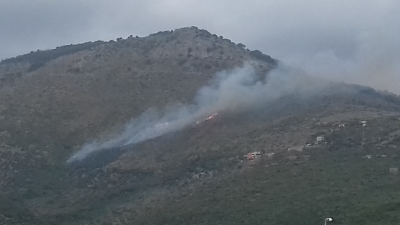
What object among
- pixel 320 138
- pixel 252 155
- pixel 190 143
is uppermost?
pixel 190 143

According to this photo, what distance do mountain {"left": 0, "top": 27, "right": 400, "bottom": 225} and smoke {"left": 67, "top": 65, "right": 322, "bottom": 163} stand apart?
398 mm

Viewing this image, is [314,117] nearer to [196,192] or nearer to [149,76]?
[196,192]

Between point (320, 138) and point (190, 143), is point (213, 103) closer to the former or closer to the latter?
point (190, 143)

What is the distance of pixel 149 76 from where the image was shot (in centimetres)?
11525

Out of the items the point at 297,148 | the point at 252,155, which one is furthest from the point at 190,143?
the point at 297,148

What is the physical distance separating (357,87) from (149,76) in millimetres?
43299

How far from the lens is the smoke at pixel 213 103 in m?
88.3

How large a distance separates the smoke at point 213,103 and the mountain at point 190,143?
15.7 inches

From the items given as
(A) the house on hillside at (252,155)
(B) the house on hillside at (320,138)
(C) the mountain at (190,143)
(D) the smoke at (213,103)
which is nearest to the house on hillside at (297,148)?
(C) the mountain at (190,143)

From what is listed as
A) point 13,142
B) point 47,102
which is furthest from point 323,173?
point 47,102

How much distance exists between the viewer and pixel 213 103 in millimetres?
104438

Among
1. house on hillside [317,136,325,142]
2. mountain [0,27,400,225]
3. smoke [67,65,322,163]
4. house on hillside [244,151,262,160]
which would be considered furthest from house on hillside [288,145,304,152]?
smoke [67,65,322,163]

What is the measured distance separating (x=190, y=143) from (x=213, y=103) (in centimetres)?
2358

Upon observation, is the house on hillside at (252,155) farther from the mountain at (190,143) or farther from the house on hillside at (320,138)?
the house on hillside at (320,138)
